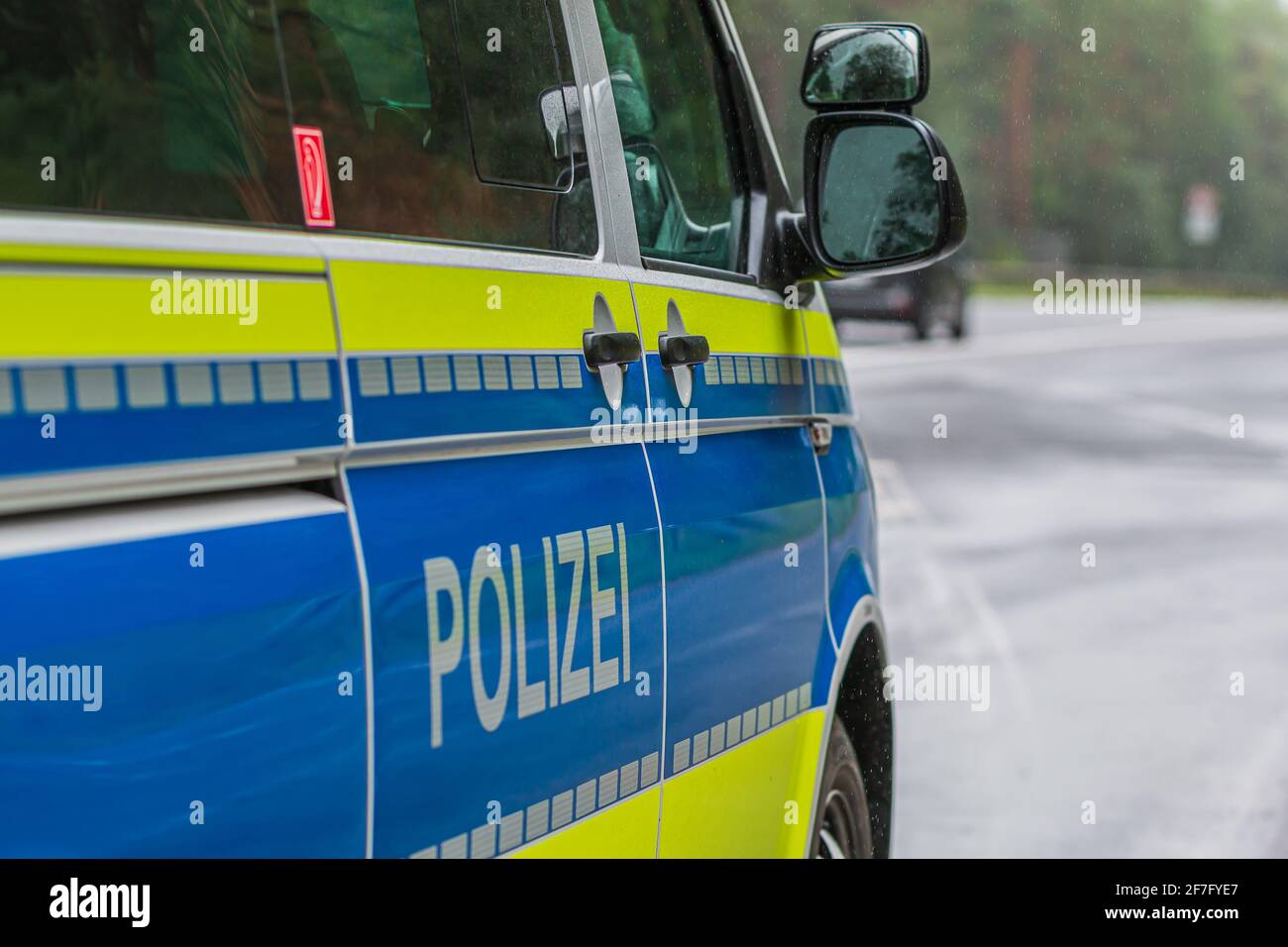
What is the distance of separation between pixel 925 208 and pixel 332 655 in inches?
69.4

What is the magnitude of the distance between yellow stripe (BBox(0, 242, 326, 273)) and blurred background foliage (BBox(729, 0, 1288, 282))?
179 ft

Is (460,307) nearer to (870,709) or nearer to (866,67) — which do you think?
(866,67)

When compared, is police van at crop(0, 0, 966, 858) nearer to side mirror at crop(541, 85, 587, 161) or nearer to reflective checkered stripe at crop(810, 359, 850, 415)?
side mirror at crop(541, 85, 587, 161)

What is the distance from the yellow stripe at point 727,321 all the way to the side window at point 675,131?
81 mm

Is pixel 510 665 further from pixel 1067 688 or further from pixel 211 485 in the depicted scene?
pixel 1067 688

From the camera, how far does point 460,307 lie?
2137mm

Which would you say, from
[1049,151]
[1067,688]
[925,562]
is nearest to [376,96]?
[1067,688]

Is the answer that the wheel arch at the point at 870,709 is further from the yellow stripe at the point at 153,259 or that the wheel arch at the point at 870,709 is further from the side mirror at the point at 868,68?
the yellow stripe at the point at 153,259

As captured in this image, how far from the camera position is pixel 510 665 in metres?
2.13

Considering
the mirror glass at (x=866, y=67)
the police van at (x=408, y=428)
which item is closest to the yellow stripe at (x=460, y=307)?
the police van at (x=408, y=428)

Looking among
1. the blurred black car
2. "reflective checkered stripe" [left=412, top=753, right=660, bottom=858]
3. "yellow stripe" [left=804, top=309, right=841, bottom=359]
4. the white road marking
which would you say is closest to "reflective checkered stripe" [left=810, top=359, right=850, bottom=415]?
"yellow stripe" [left=804, top=309, right=841, bottom=359]

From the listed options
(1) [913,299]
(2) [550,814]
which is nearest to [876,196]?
(2) [550,814]

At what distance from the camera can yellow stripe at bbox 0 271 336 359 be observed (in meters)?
1.48

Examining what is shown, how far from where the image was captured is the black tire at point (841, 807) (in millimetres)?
3457
